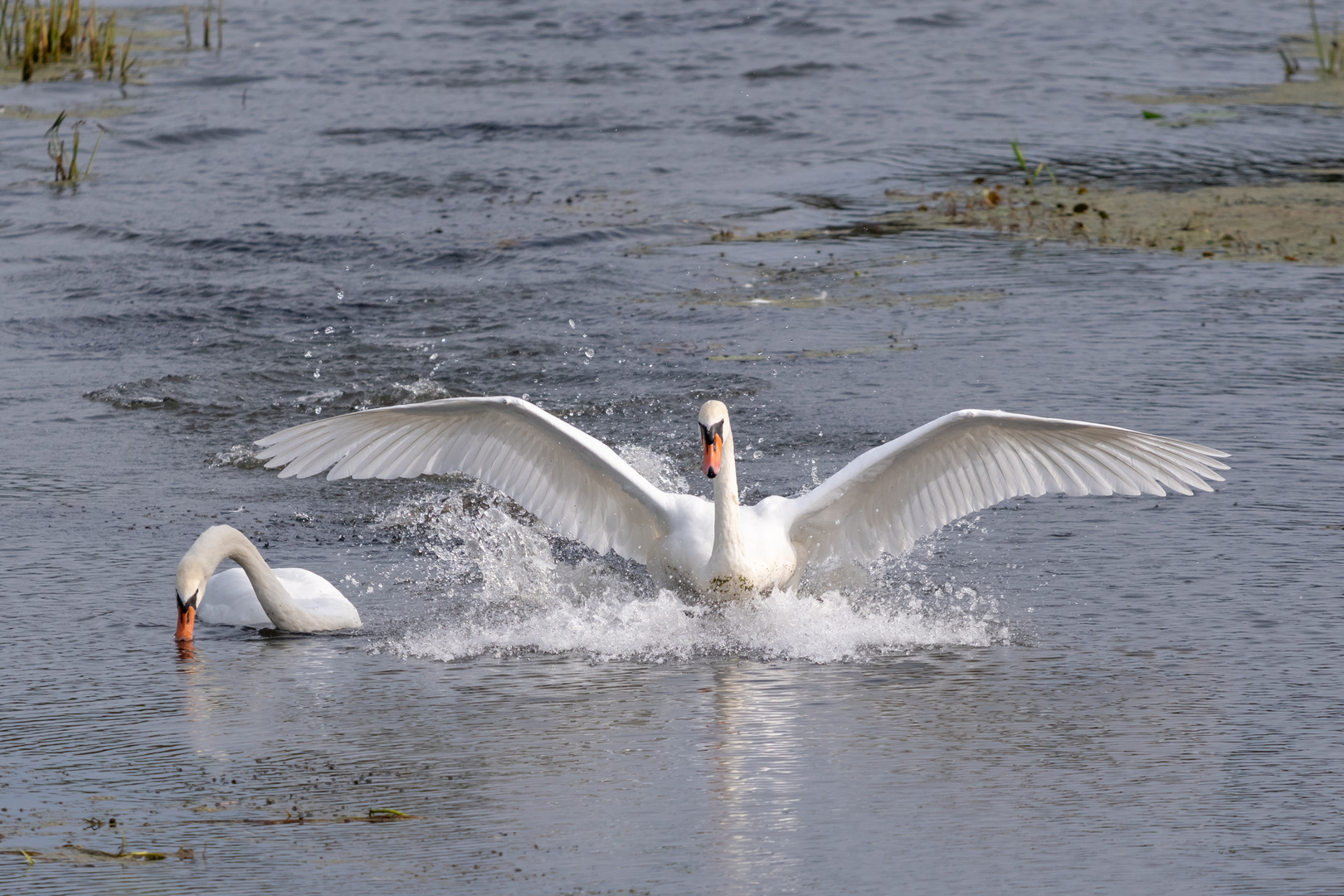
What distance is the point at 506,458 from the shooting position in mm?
7605

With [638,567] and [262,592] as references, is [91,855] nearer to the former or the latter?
[262,592]

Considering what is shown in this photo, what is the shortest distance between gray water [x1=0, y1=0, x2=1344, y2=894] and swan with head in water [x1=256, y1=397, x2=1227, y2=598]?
0.22m

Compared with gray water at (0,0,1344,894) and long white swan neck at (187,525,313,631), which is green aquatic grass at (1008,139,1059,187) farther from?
long white swan neck at (187,525,313,631)

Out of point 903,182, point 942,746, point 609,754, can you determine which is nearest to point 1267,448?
point 942,746

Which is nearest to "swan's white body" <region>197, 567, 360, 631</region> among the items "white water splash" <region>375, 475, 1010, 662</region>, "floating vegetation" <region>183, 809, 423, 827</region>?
"white water splash" <region>375, 475, 1010, 662</region>

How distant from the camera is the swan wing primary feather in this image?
725 cm

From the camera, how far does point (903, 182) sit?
15.3 metres

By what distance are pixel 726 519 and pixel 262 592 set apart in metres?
1.75

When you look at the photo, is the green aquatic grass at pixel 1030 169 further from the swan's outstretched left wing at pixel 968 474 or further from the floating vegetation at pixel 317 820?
the floating vegetation at pixel 317 820

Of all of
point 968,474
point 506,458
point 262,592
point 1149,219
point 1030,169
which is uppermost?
point 1030,169

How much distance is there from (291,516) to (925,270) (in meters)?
5.80

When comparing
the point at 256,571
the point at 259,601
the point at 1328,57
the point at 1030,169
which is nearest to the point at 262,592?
the point at 256,571

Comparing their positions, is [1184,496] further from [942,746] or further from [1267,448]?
[942,746]

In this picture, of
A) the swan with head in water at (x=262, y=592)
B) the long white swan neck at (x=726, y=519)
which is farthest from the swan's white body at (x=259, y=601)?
the long white swan neck at (x=726, y=519)
